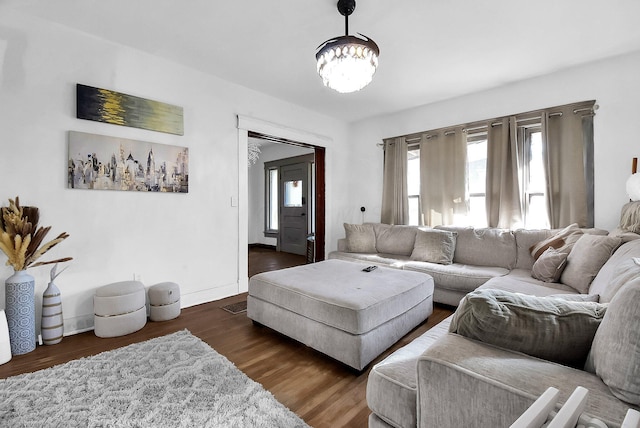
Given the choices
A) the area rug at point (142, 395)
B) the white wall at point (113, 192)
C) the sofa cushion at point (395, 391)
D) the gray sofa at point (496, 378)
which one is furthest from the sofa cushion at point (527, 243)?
the white wall at point (113, 192)

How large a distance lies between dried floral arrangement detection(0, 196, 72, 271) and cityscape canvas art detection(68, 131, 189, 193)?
1.26 ft

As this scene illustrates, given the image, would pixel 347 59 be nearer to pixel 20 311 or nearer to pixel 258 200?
pixel 20 311

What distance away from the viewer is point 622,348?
0.75 metres

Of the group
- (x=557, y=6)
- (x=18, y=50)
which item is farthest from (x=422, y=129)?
(x=18, y=50)

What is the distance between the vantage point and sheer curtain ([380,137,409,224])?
448 centimetres

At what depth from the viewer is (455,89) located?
12.2 feet

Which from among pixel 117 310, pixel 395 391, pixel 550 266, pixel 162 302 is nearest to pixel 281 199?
pixel 162 302

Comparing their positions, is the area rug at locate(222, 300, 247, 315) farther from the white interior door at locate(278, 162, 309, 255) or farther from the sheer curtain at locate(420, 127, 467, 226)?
the white interior door at locate(278, 162, 309, 255)

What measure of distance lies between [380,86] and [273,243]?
190 inches

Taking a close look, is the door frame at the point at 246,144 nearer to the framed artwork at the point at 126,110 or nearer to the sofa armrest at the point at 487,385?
the framed artwork at the point at 126,110

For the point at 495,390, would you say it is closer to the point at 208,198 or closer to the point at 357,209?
the point at 208,198

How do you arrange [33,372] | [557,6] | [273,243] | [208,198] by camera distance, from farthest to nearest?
1. [273,243]
2. [208,198]
3. [557,6]
4. [33,372]

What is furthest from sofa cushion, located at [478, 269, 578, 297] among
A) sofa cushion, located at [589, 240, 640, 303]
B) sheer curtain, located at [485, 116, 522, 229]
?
sheer curtain, located at [485, 116, 522, 229]

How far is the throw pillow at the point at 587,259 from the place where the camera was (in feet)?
6.78
